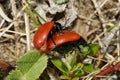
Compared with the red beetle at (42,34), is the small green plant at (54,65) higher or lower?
lower

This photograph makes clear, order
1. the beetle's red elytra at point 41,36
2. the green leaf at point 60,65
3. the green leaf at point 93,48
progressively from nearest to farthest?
1. the beetle's red elytra at point 41,36
2. the green leaf at point 60,65
3. the green leaf at point 93,48

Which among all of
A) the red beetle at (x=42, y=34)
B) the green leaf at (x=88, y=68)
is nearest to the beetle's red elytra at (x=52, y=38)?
the red beetle at (x=42, y=34)

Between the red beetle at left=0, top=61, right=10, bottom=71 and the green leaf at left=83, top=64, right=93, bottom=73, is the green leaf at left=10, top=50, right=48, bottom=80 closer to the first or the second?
the red beetle at left=0, top=61, right=10, bottom=71

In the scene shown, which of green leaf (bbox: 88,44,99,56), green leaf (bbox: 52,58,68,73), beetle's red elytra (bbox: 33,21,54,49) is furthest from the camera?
green leaf (bbox: 88,44,99,56)

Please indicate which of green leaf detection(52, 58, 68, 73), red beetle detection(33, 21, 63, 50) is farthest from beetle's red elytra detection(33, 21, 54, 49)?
green leaf detection(52, 58, 68, 73)

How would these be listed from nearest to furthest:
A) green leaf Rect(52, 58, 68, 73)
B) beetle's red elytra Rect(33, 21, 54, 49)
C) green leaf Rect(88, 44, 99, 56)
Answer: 1. beetle's red elytra Rect(33, 21, 54, 49)
2. green leaf Rect(52, 58, 68, 73)
3. green leaf Rect(88, 44, 99, 56)

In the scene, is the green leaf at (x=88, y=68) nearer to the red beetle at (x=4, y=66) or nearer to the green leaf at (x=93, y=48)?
the green leaf at (x=93, y=48)

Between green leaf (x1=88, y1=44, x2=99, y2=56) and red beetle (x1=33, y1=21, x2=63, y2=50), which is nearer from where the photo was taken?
red beetle (x1=33, y1=21, x2=63, y2=50)

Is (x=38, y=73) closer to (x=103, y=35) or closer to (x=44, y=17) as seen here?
(x=44, y=17)
